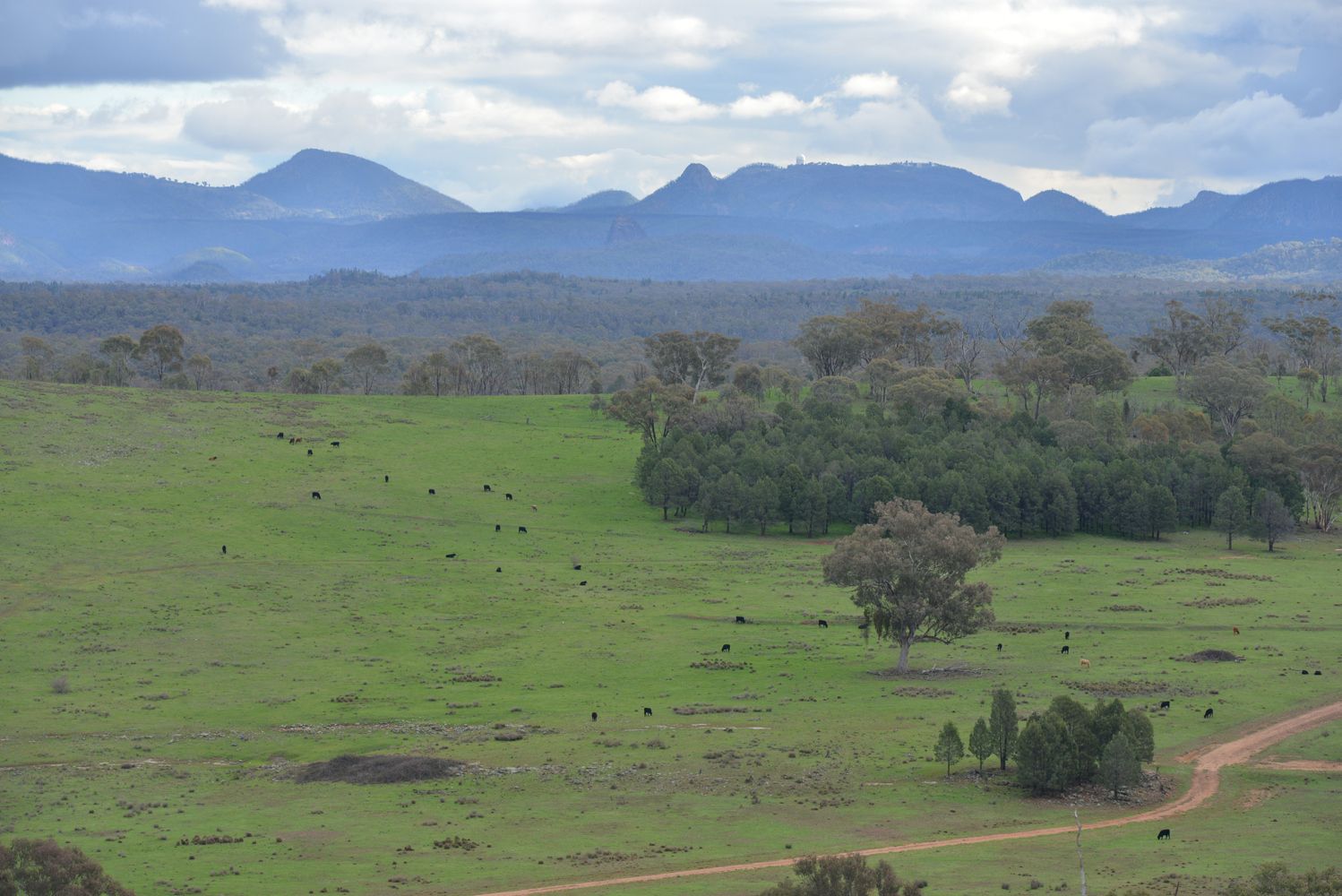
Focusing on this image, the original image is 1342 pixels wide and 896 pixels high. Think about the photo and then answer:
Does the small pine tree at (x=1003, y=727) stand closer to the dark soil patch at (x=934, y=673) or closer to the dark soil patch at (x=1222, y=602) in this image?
the dark soil patch at (x=934, y=673)

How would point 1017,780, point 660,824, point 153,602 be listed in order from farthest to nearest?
point 153,602 < point 1017,780 < point 660,824

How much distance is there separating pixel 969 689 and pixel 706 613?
883 inches

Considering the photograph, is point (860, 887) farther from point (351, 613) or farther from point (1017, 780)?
point (351, 613)

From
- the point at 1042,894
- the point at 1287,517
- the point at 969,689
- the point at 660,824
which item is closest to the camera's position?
the point at 1042,894

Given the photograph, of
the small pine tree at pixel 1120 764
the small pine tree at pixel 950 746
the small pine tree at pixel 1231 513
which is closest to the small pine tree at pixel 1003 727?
the small pine tree at pixel 950 746

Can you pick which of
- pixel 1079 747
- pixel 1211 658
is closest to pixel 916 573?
pixel 1211 658

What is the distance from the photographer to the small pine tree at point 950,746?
51.5 m

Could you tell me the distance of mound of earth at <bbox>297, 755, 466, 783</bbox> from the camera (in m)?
51.9

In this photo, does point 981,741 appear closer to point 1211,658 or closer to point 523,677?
point 1211,658

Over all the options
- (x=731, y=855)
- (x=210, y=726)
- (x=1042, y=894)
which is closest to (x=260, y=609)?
(x=210, y=726)

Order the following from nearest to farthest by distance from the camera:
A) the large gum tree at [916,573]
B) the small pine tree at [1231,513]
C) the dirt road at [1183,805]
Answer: the dirt road at [1183,805] < the large gum tree at [916,573] < the small pine tree at [1231,513]

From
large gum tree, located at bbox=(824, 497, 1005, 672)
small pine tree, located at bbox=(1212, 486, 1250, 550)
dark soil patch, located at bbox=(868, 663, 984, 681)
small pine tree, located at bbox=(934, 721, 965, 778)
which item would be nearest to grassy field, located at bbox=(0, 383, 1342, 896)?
dark soil patch, located at bbox=(868, 663, 984, 681)

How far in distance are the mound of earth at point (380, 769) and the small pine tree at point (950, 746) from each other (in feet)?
57.8

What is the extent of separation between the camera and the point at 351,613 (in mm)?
82062
